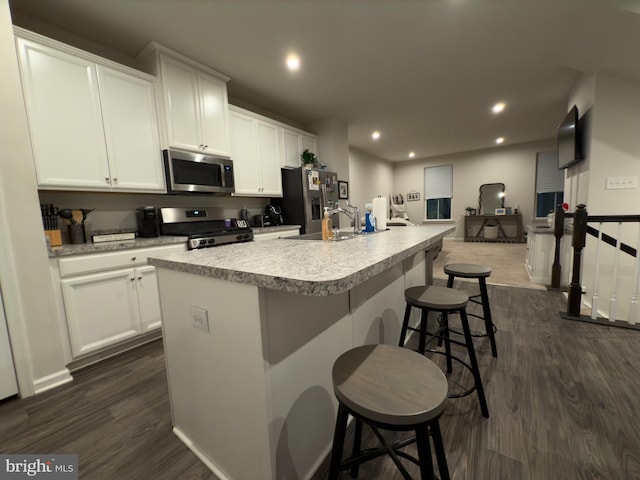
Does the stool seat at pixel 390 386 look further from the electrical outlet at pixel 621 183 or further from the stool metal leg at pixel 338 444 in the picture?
the electrical outlet at pixel 621 183

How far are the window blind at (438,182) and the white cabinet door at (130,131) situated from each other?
7780mm

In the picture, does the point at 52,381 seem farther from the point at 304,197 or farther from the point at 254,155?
the point at 304,197

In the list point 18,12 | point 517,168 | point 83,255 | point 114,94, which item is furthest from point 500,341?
point 517,168

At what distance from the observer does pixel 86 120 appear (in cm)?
202

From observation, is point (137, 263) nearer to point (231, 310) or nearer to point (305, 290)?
point (231, 310)

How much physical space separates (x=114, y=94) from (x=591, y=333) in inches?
178

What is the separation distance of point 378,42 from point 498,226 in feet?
22.0

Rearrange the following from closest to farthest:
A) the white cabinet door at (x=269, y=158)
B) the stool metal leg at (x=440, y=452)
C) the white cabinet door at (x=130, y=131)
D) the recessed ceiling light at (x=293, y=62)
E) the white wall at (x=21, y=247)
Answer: the stool metal leg at (x=440, y=452), the white wall at (x=21, y=247), the white cabinet door at (x=130, y=131), the recessed ceiling light at (x=293, y=62), the white cabinet door at (x=269, y=158)

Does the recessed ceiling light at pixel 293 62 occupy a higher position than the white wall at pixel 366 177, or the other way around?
the recessed ceiling light at pixel 293 62

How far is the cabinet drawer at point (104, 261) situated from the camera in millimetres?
1791

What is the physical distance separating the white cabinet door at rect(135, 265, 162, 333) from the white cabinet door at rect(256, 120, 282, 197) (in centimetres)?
179

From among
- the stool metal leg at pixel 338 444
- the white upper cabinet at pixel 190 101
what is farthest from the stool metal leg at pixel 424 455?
the white upper cabinet at pixel 190 101

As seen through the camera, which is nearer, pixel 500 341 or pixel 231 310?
pixel 231 310

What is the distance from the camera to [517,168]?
701 centimetres
